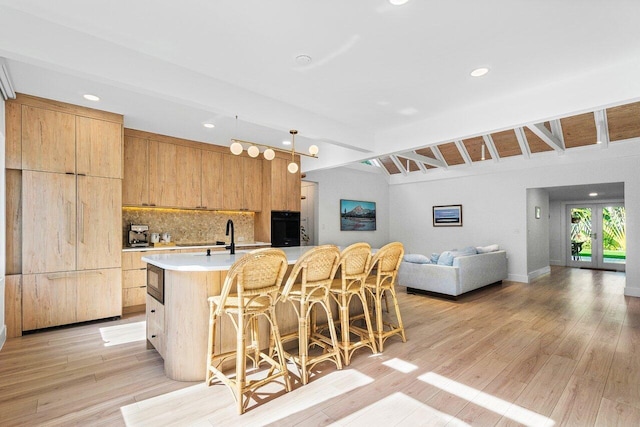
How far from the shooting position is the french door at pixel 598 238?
28.8 feet

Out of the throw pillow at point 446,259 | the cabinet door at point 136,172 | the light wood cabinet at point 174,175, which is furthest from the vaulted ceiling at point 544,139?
the cabinet door at point 136,172

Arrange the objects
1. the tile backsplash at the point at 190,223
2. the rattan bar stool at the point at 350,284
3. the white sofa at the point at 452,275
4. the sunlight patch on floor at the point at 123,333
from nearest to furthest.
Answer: the rattan bar stool at the point at 350,284, the sunlight patch on floor at the point at 123,333, the tile backsplash at the point at 190,223, the white sofa at the point at 452,275

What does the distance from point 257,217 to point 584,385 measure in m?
5.13

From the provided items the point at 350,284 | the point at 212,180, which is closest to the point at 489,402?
the point at 350,284

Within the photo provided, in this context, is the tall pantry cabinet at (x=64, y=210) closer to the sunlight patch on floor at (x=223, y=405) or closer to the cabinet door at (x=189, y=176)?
the cabinet door at (x=189, y=176)

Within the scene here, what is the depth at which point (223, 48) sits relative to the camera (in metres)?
2.56

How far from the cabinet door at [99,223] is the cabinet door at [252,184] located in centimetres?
213

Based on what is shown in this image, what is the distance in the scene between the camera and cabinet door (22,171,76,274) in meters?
3.51

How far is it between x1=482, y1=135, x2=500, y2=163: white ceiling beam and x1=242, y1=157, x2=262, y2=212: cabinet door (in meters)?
4.76

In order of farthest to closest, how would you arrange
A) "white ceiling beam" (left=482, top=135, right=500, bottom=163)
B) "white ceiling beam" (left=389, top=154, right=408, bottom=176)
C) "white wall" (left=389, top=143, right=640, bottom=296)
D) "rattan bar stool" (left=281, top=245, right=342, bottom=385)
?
1. "white ceiling beam" (left=389, top=154, right=408, bottom=176)
2. "white ceiling beam" (left=482, top=135, right=500, bottom=163)
3. "white wall" (left=389, top=143, right=640, bottom=296)
4. "rattan bar stool" (left=281, top=245, right=342, bottom=385)

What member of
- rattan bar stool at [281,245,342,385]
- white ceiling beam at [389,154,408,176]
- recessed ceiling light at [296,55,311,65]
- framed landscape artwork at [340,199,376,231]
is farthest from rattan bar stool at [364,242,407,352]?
white ceiling beam at [389,154,408,176]

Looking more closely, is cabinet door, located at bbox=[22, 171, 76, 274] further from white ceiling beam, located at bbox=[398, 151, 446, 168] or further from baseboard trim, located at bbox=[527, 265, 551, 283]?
baseboard trim, located at bbox=[527, 265, 551, 283]

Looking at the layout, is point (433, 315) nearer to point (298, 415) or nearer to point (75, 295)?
point (298, 415)

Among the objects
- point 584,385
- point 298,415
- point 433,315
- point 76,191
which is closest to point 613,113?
point 433,315
